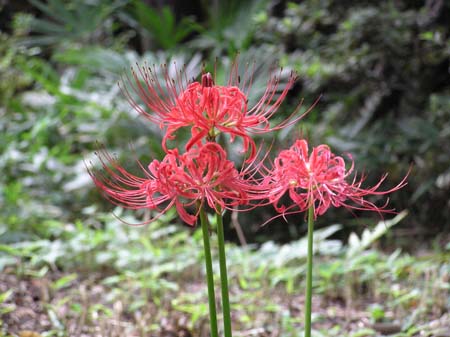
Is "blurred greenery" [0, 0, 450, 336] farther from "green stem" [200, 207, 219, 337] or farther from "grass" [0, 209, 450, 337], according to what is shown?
"green stem" [200, 207, 219, 337]

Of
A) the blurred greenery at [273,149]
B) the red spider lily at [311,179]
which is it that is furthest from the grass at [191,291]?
the red spider lily at [311,179]

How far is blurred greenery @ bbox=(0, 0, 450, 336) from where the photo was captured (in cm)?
270

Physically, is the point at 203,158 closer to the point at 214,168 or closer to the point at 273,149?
the point at 214,168

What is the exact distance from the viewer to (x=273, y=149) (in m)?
4.38

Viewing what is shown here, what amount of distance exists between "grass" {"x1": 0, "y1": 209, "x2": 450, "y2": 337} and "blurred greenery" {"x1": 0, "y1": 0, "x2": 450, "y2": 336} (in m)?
0.01

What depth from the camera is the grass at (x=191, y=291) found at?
2.34 m

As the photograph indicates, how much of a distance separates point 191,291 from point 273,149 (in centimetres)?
180

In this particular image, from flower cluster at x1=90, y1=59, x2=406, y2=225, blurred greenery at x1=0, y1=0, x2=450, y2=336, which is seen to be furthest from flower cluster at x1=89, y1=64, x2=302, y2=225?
blurred greenery at x1=0, y1=0, x2=450, y2=336

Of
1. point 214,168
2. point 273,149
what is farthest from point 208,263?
point 273,149

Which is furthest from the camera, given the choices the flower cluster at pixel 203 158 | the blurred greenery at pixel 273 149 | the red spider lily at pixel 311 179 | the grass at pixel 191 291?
the blurred greenery at pixel 273 149

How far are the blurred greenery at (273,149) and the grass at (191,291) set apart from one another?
0.5 inches

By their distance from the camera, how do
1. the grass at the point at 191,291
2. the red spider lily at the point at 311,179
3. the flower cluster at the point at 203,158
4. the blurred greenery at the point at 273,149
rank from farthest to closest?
the blurred greenery at the point at 273,149, the grass at the point at 191,291, the red spider lily at the point at 311,179, the flower cluster at the point at 203,158

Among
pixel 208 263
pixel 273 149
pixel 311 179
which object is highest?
pixel 273 149

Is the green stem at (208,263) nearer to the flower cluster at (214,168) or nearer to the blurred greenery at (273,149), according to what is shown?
the flower cluster at (214,168)
